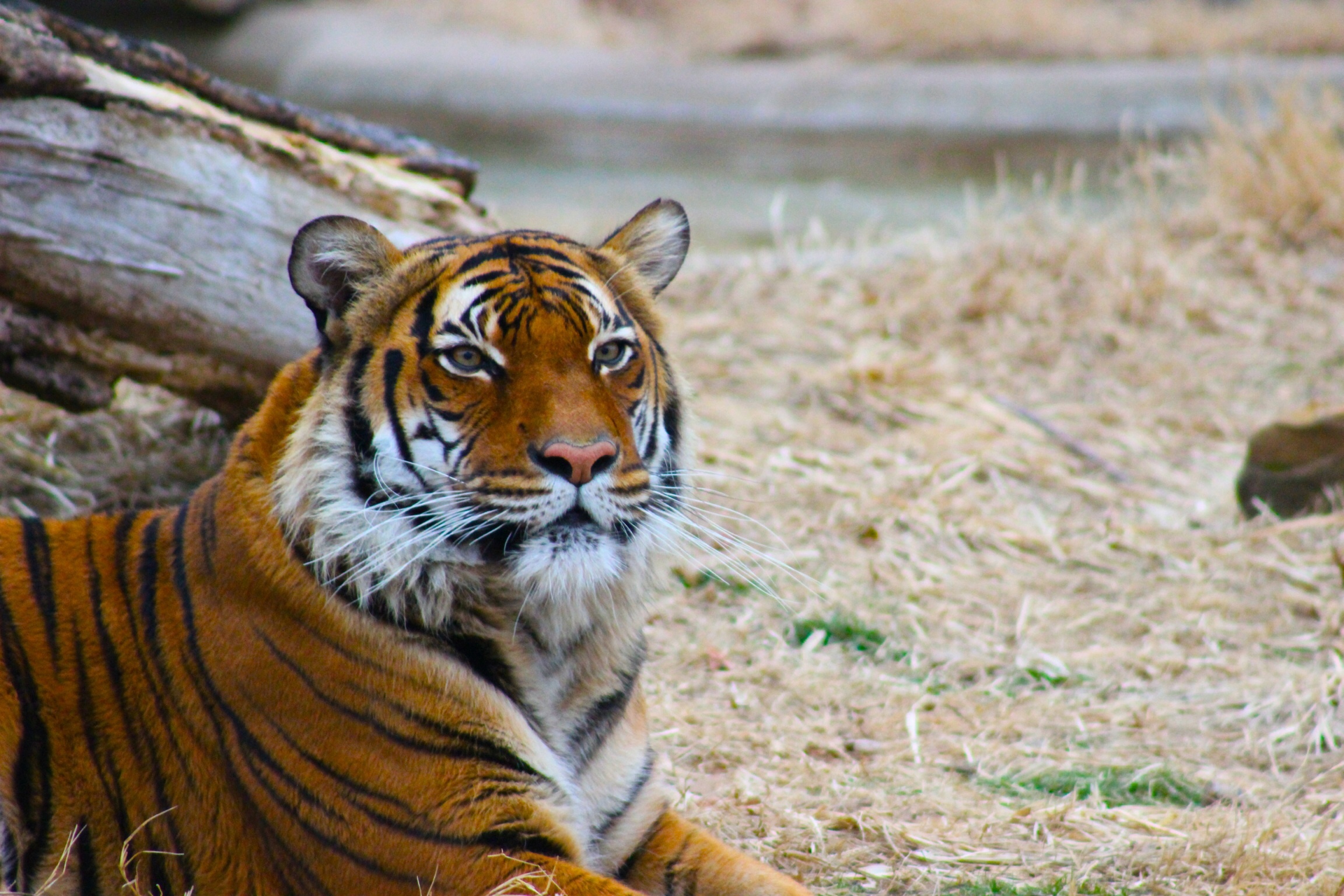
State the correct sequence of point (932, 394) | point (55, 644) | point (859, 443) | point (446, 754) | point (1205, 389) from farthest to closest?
point (1205, 389), point (932, 394), point (859, 443), point (55, 644), point (446, 754)

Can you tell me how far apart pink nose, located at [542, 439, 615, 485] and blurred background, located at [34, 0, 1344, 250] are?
16.7 feet

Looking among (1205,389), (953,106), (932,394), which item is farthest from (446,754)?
(953,106)

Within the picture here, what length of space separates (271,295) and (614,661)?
1.62 m

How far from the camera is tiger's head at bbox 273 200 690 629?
6.95 feet

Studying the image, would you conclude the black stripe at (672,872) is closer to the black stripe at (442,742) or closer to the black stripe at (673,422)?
the black stripe at (442,742)

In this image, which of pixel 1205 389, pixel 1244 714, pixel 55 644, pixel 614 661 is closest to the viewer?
pixel 55 644

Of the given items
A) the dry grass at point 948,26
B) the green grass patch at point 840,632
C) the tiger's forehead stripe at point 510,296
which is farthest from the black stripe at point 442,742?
the dry grass at point 948,26

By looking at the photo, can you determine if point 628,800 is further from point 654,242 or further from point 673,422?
point 654,242

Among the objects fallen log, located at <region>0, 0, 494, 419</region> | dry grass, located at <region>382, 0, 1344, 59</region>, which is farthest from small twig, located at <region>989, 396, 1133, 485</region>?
dry grass, located at <region>382, 0, 1344, 59</region>

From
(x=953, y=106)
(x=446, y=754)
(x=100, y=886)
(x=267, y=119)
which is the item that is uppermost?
(x=953, y=106)

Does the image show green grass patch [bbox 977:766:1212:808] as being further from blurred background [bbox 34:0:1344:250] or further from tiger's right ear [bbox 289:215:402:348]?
blurred background [bbox 34:0:1344:250]

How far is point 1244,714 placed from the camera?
3.15m

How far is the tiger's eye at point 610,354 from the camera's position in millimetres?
2256

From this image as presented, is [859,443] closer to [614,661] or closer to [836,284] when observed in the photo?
[836,284]
